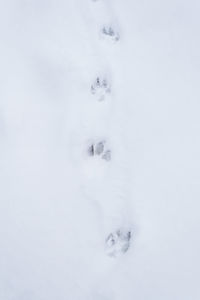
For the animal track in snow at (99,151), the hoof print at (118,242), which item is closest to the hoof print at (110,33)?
the animal track in snow at (99,151)

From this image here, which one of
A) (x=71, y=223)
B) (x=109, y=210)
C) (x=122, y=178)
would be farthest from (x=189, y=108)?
(x=71, y=223)

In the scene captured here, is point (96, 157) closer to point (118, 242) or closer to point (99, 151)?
point (99, 151)

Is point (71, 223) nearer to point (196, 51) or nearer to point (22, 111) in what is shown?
point (22, 111)

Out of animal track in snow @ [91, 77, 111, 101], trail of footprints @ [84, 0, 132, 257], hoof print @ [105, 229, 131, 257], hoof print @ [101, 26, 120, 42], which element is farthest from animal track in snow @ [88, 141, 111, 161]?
hoof print @ [101, 26, 120, 42]

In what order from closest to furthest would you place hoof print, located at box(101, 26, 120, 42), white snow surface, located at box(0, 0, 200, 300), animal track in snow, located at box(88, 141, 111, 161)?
white snow surface, located at box(0, 0, 200, 300), animal track in snow, located at box(88, 141, 111, 161), hoof print, located at box(101, 26, 120, 42)

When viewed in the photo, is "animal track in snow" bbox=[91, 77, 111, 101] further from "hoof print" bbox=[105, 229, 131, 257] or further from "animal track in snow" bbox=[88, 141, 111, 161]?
"hoof print" bbox=[105, 229, 131, 257]

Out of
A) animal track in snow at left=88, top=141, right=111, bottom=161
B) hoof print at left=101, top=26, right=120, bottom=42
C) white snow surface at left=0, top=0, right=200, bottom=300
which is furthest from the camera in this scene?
hoof print at left=101, top=26, right=120, bottom=42
